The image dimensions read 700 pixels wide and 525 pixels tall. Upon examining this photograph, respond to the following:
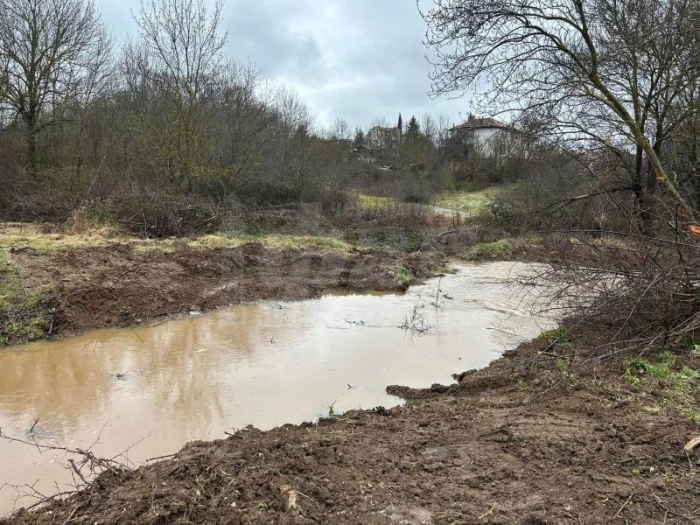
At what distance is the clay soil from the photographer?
119 inches

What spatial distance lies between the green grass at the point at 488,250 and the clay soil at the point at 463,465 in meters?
13.3

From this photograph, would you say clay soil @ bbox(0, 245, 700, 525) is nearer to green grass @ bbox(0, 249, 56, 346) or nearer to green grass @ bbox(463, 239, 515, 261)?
green grass @ bbox(0, 249, 56, 346)

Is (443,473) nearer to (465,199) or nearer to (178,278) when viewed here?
(178,278)

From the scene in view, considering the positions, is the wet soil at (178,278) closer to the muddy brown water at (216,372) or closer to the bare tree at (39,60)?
the muddy brown water at (216,372)

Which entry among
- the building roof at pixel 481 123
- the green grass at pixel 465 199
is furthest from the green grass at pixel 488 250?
the green grass at pixel 465 199

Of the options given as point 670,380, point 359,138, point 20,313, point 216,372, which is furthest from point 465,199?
point 670,380

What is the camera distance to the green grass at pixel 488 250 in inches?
776

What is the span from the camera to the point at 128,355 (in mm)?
7824

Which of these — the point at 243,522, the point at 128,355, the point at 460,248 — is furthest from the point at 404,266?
the point at 243,522

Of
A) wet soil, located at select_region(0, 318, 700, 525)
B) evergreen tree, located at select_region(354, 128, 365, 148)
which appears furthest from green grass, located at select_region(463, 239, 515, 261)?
evergreen tree, located at select_region(354, 128, 365, 148)

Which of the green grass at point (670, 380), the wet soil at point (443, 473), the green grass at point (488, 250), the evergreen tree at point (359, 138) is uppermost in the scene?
the evergreen tree at point (359, 138)

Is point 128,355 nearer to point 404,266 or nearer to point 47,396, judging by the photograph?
point 47,396

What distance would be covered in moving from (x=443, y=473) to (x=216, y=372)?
14.5 feet

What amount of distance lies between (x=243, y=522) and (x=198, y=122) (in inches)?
716
